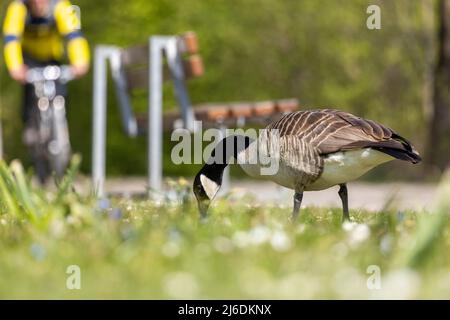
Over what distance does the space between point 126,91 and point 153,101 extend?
1119 millimetres

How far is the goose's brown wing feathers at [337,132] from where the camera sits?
4.47m

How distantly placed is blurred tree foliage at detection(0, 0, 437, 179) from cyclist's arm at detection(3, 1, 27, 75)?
6453 mm

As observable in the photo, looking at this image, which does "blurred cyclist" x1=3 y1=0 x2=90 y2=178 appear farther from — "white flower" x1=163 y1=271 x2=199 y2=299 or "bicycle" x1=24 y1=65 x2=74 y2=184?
"white flower" x1=163 y1=271 x2=199 y2=299

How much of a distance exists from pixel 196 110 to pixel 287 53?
7.16 meters

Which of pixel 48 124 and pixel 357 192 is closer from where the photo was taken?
pixel 48 124

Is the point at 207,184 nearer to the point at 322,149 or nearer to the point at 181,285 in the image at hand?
the point at 322,149

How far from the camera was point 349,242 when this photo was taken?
11.3 feet

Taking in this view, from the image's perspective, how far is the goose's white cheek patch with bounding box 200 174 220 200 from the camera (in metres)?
4.92

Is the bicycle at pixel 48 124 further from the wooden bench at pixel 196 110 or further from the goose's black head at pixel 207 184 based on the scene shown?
the goose's black head at pixel 207 184

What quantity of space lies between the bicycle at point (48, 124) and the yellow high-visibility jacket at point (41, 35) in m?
0.19

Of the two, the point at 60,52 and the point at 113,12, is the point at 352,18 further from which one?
the point at 60,52

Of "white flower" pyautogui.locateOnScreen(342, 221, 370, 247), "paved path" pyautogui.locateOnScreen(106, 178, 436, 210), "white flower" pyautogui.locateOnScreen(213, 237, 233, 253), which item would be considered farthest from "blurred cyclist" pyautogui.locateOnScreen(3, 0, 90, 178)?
"white flower" pyautogui.locateOnScreen(213, 237, 233, 253)

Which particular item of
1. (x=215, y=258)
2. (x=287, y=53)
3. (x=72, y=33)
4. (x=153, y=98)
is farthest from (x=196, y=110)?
(x=287, y=53)

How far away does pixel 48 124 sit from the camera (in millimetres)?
9570
